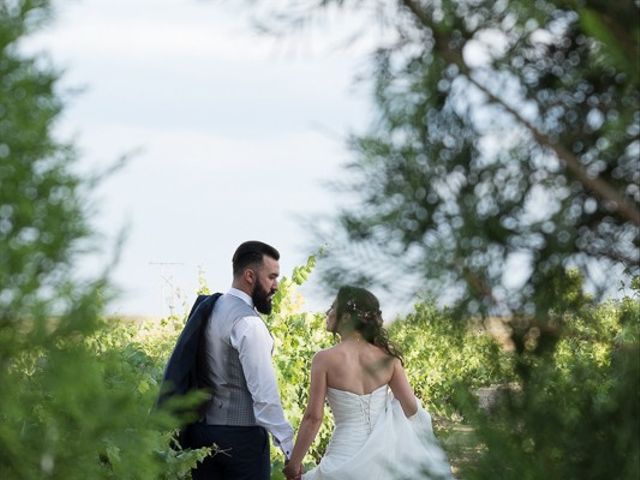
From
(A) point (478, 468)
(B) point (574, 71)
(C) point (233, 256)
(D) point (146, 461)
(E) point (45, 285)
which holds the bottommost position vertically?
(C) point (233, 256)

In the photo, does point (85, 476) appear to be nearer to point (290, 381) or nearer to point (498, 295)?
point (498, 295)

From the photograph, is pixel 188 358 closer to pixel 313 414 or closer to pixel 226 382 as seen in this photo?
pixel 226 382

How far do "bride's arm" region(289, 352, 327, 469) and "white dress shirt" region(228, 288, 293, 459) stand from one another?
0.14 m

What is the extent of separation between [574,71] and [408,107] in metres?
0.39

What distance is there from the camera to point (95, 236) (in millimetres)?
3795

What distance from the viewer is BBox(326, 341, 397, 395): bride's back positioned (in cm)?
783

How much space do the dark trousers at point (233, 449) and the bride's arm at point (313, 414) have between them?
204 mm

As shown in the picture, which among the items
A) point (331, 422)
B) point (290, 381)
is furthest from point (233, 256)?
point (331, 422)

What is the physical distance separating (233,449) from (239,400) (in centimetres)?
28

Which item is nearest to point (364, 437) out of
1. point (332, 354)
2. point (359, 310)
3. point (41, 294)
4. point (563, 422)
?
point (332, 354)

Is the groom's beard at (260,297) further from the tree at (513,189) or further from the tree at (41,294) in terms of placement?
the tree at (513,189)

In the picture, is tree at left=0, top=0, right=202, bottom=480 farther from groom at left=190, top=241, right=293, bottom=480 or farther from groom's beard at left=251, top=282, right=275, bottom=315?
groom's beard at left=251, top=282, right=275, bottom=315

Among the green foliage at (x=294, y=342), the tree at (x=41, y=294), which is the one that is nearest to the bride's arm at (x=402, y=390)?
the green foliage at (x=294, y=342)

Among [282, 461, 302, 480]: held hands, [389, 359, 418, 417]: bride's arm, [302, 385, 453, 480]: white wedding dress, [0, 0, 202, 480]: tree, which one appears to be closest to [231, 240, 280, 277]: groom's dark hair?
[302, 385, 453, 480]: white wedding dress
